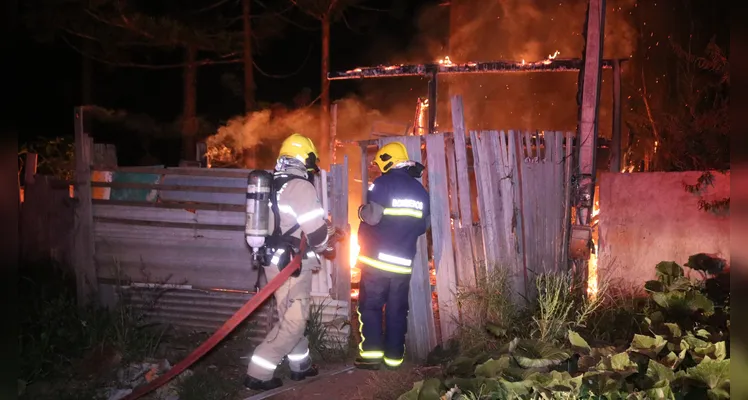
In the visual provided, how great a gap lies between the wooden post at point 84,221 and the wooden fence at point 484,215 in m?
3.41

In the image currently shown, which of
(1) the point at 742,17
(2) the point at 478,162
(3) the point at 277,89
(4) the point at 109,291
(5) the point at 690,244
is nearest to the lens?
(1) the point at 742,17

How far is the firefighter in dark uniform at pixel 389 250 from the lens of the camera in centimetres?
554

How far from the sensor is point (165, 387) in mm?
5414

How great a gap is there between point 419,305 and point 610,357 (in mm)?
2265

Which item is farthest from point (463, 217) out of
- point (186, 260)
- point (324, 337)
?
point (186, 260)

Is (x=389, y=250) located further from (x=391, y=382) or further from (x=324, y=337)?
(x=324, y=337)

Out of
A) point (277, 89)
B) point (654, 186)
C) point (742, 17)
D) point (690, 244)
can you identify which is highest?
point (277, 89)

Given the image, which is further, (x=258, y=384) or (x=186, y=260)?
(x=186, y=260)

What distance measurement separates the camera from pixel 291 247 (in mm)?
5395

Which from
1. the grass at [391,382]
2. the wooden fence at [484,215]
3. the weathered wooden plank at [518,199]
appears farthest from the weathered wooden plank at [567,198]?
the grass at [391,382]

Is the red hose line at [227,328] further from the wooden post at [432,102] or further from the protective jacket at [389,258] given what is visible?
the wooden post at [432,102]

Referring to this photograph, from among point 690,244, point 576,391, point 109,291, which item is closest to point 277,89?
point 109,291

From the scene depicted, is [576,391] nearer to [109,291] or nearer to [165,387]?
[165,387]

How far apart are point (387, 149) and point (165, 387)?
2.93 meters
